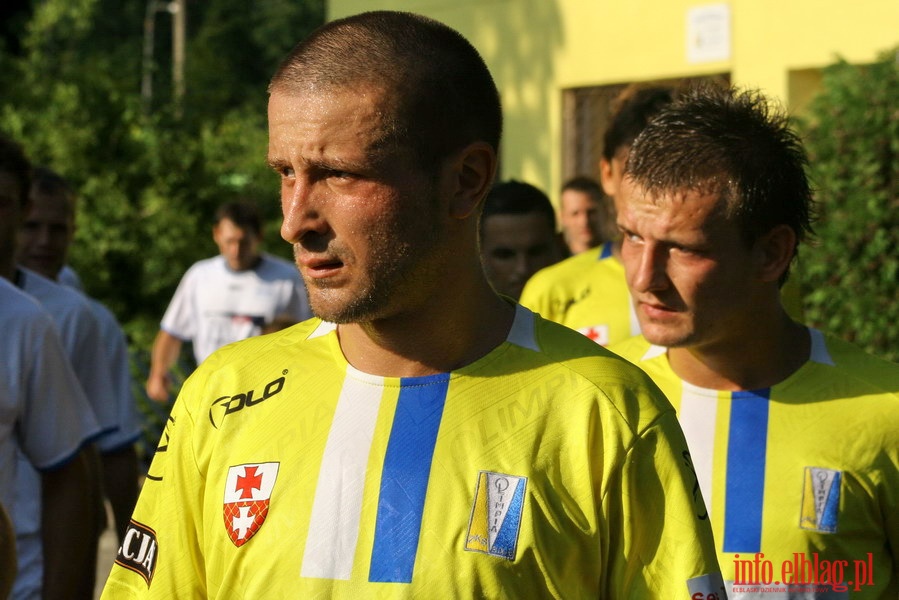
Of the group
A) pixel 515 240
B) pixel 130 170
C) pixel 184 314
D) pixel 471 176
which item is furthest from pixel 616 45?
pixel 471 176

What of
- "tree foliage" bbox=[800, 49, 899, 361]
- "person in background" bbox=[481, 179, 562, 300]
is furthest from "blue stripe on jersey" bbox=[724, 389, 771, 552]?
"tree foliage" bbox=[800, 49, 899, 361]

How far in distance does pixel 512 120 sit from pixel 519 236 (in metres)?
6.92

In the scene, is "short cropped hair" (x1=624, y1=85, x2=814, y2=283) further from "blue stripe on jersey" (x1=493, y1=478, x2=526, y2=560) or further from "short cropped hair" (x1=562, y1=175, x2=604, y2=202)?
"short cropped hair" (x1=562, y1=175, x2=604, y2=202)

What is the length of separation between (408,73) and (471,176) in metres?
0.24

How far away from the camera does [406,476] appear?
2422 millimetres

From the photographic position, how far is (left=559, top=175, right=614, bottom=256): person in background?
27.5 ft

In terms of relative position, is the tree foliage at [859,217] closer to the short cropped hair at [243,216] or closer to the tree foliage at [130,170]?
the short cropped hair at [243,216]

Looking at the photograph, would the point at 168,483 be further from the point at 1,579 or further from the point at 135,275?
the point at 135,275

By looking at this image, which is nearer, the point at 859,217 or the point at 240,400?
the point at 240,400

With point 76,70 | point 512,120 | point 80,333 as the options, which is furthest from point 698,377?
point 76,70

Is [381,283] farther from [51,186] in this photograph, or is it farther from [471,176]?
[51,186]

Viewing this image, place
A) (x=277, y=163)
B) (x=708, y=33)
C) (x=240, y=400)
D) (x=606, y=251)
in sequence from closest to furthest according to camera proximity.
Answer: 1. (x=277, y=163)
2. (x=240, y=400)
3. (x=606, y=251)
4. (x=708, y=33)

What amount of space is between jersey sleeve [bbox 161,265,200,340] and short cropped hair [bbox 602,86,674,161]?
19.2 ft

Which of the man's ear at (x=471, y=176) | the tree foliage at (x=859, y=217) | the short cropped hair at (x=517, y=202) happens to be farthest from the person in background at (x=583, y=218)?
the man's ear at (x=471, y=176)
